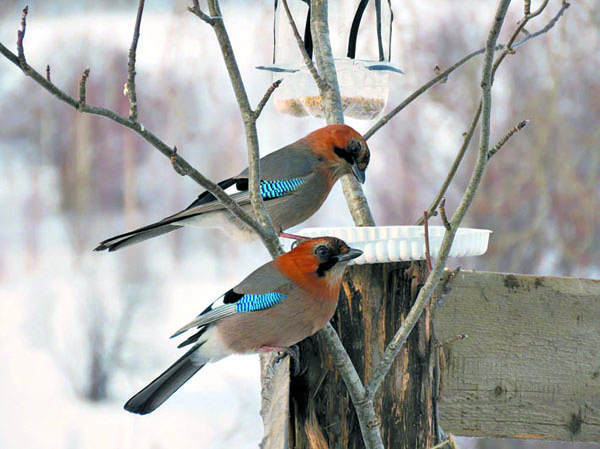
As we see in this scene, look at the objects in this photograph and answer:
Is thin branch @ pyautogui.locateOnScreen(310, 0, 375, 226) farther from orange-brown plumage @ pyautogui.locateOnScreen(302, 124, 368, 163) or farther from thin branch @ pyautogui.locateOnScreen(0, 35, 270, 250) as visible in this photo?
thin branch @ pyautogui.locateOnScreen(0, 35, 270, 250)

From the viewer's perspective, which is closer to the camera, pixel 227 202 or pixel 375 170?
pixel 227 202

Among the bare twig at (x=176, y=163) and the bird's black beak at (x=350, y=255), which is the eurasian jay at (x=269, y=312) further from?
the bare twig at (x=176, y=163)

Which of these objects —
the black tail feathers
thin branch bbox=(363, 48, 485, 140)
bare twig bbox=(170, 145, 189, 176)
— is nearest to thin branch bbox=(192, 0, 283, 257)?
bare twig bbox=(170, 145, 189, 176)

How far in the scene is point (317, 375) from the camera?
1.12m

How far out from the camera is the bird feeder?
67.1 inches

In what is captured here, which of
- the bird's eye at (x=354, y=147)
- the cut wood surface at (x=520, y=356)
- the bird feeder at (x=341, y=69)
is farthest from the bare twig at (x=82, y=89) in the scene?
the bird feeder at (x=341, y=69)

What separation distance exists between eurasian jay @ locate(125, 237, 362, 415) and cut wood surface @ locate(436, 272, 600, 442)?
0.37 meters

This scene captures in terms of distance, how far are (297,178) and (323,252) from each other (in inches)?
15.4

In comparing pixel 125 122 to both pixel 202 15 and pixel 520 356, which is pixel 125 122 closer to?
pixel 202 15

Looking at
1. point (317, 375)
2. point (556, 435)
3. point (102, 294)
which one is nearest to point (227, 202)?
point (317, 375)

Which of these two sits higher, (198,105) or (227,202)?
(198,105)

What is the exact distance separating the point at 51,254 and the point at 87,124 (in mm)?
1138

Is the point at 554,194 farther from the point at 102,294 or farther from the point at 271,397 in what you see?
the point at 271,397

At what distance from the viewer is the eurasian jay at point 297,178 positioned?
4.64 ft
